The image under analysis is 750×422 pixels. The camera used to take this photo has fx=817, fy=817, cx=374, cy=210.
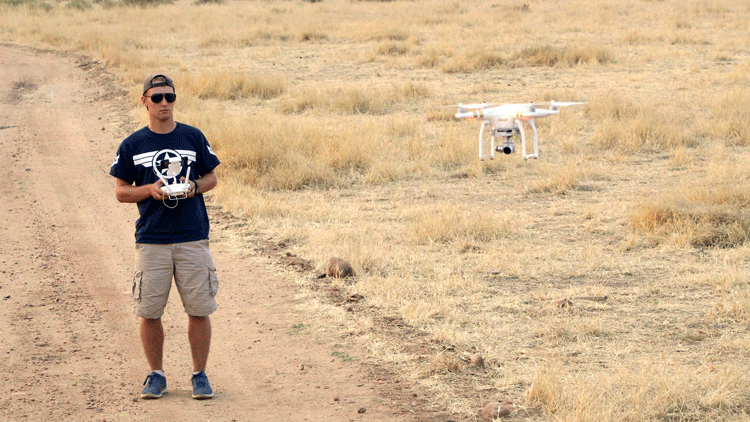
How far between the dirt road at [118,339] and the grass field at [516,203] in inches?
13.8

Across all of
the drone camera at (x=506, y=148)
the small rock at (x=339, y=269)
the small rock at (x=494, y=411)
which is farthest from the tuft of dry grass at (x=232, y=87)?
the small rock at (x=494, y=411)

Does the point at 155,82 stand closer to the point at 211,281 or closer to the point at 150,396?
the point at 211,281

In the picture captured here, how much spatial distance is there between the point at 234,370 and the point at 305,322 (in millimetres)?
985

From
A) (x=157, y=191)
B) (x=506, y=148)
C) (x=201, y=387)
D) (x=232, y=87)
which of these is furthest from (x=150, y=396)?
(x=232, y=87)

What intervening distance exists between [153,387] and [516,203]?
607cm

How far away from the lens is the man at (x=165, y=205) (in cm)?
461

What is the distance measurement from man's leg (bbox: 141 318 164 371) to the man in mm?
63

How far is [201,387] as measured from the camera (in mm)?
4895

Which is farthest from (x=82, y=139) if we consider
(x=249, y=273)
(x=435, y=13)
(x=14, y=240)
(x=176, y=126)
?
(x=435, y=13)

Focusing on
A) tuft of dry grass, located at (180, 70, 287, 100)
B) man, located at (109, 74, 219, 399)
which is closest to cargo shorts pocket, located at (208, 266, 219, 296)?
man, located at (109, 74, 219, 399)

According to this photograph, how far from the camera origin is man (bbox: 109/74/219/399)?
15.1 feet

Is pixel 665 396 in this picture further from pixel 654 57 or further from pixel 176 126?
pixel 654 57

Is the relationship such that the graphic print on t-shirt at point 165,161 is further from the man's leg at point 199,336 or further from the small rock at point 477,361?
the small rock at point 477,361

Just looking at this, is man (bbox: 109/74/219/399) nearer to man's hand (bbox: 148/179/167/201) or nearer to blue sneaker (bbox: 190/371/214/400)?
man's hand (bbox: 148/179/167/201)
